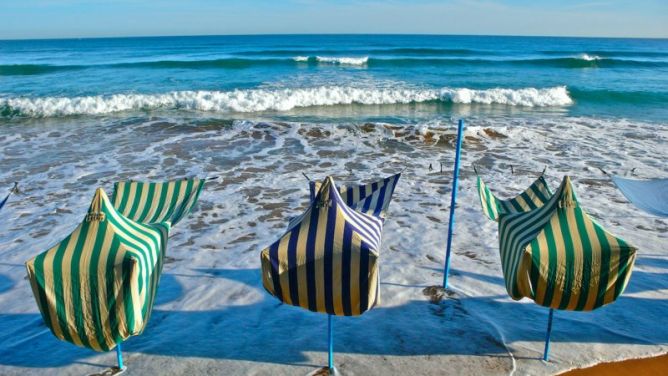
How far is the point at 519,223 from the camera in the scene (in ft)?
16.2

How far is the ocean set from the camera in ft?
17.5

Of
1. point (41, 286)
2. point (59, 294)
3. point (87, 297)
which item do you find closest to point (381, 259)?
point (87, 297)

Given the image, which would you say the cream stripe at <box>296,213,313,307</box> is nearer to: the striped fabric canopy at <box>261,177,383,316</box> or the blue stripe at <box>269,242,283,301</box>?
the striped fabric canopy at <box>261,177,383,316</box>

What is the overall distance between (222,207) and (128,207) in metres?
4.14

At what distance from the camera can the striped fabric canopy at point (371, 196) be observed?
5500 millimetres

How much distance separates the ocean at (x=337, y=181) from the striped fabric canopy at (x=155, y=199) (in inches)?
53.6

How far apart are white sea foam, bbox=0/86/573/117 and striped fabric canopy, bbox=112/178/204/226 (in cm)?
1696

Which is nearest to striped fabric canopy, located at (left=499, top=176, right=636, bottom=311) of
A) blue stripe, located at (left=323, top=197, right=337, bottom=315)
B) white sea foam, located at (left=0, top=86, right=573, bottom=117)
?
blue stripe, located at (left=323, top=197, right=337, bottom=315)

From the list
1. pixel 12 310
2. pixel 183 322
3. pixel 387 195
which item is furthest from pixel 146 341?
pixel 387 195

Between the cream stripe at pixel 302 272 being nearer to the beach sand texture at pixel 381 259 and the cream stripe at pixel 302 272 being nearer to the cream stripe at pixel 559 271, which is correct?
the beach sand texture at pixel 381 259

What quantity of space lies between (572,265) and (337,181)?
24.6ft

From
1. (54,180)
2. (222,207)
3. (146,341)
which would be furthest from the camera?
(54,180)

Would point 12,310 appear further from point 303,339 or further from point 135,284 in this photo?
point 303,339

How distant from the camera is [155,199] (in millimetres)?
5699
